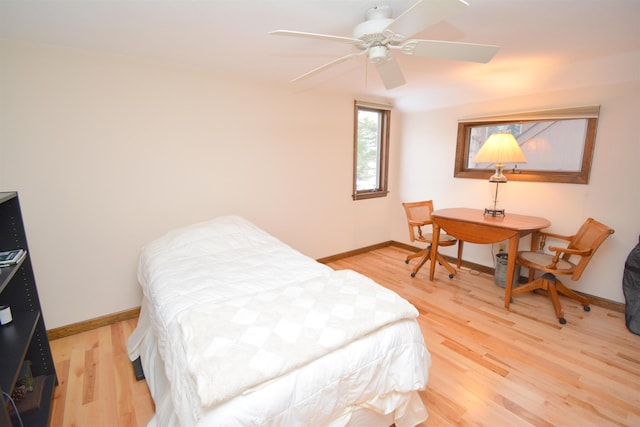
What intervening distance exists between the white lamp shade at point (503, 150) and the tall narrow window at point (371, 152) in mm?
1465

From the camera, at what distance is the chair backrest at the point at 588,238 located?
2.20 meters

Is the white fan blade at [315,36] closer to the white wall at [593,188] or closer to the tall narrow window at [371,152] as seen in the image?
the tall narrow window at [371,152]

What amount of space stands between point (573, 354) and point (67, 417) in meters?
3.11

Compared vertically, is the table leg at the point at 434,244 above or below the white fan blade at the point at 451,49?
below

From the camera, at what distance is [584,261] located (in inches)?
88.7

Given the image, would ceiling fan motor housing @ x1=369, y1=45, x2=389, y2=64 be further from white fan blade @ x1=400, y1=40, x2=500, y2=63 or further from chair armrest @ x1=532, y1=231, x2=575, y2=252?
chair armrest @ x1=532, y1=231, x2=575, y2=252

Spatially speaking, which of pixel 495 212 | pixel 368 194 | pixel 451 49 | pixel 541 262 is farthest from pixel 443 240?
pixel 451 49

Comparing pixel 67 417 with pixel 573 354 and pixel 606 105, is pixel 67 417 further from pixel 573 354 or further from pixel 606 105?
pixel 606 105

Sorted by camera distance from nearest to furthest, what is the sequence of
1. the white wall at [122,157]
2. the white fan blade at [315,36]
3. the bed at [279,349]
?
1. the bed at [279,349]
2. the white fan blade at [315,36]
3. the white wall at [122,157]

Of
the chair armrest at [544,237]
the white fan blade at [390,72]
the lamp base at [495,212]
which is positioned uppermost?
the white fan blade at [390,72]

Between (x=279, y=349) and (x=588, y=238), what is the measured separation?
2.69 meters

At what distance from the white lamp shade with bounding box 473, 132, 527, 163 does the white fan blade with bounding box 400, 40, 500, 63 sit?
51.5 inches

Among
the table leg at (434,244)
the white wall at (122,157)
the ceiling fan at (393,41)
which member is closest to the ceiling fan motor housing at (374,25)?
the ceiling fan at (393,41)

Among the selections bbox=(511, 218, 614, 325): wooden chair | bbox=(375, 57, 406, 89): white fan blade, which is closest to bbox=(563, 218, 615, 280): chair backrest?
bbox=(511, 218, 614, 325): wooden chair
